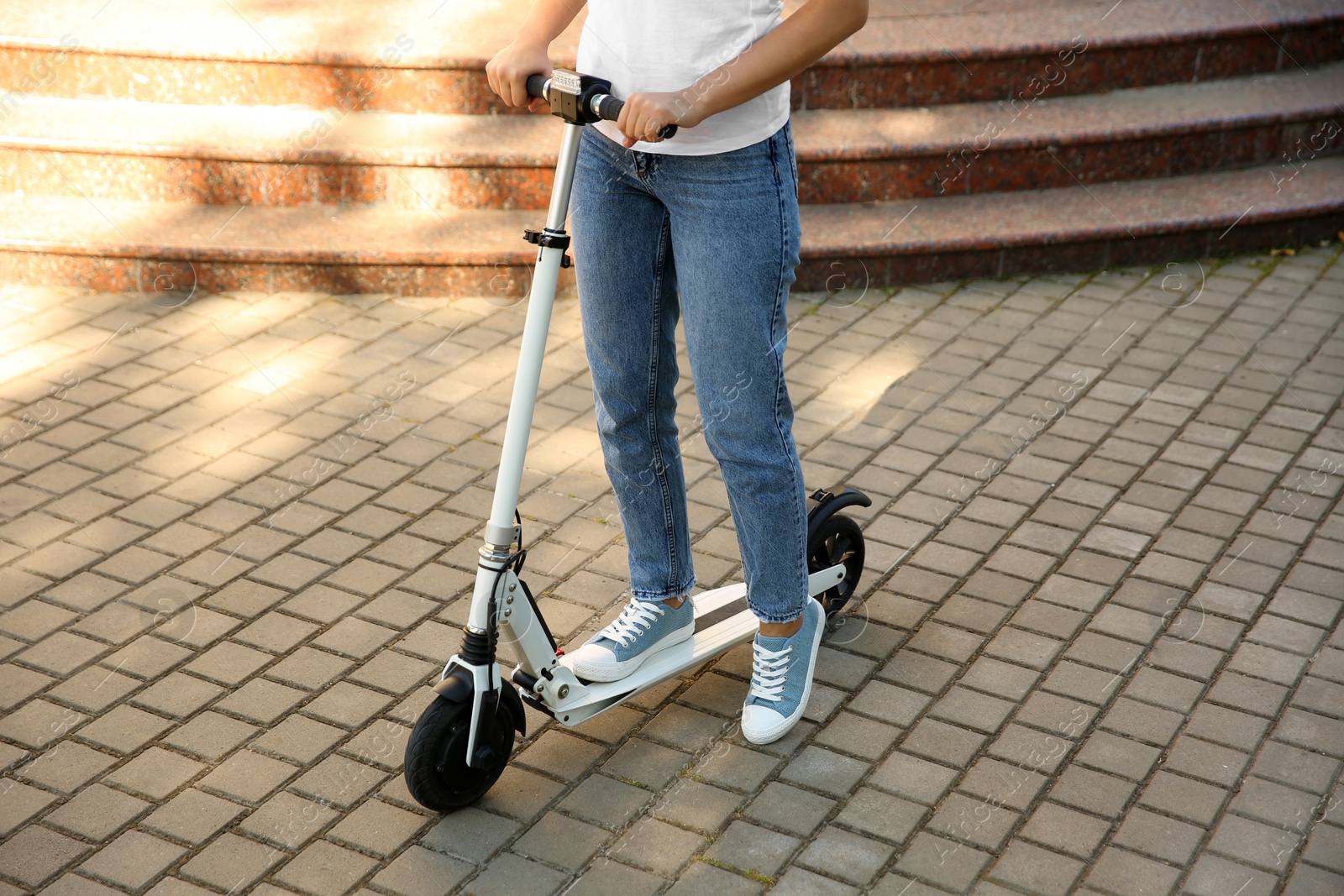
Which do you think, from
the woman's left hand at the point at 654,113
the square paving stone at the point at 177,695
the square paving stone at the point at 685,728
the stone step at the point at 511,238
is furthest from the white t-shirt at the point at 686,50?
the stone step at the point at 511,238

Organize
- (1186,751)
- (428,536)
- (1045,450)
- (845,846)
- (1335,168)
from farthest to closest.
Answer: (1335,168) → (1045,450) → (428,536) → (1186,751) → (845,846)

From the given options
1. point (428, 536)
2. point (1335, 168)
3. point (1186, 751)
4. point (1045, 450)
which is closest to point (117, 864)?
point (428, 536)

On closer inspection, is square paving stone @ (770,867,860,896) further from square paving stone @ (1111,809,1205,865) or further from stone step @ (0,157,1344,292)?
stone step @ (0,157,1344,292)

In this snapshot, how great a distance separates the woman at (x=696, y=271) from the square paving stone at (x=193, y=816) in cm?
78

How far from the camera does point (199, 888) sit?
2.54 m

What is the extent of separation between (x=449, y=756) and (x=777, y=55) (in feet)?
4.81

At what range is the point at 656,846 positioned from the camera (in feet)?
8.75

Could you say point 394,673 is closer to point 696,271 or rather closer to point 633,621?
point 633,621

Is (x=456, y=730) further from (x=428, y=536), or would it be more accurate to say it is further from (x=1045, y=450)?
(x=1045, y=450)

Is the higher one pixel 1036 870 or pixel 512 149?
pixel 512 149

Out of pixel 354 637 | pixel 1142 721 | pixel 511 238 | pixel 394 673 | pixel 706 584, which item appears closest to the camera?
pixel 1142 721

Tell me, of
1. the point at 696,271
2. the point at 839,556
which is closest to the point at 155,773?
the point at 696,271

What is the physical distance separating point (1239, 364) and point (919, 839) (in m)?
2.71

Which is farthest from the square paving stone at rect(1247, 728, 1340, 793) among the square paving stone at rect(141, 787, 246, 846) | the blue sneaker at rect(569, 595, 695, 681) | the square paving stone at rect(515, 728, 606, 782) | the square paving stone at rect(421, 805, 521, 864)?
the square paving stone at rect(141, 787, 246, 846)
